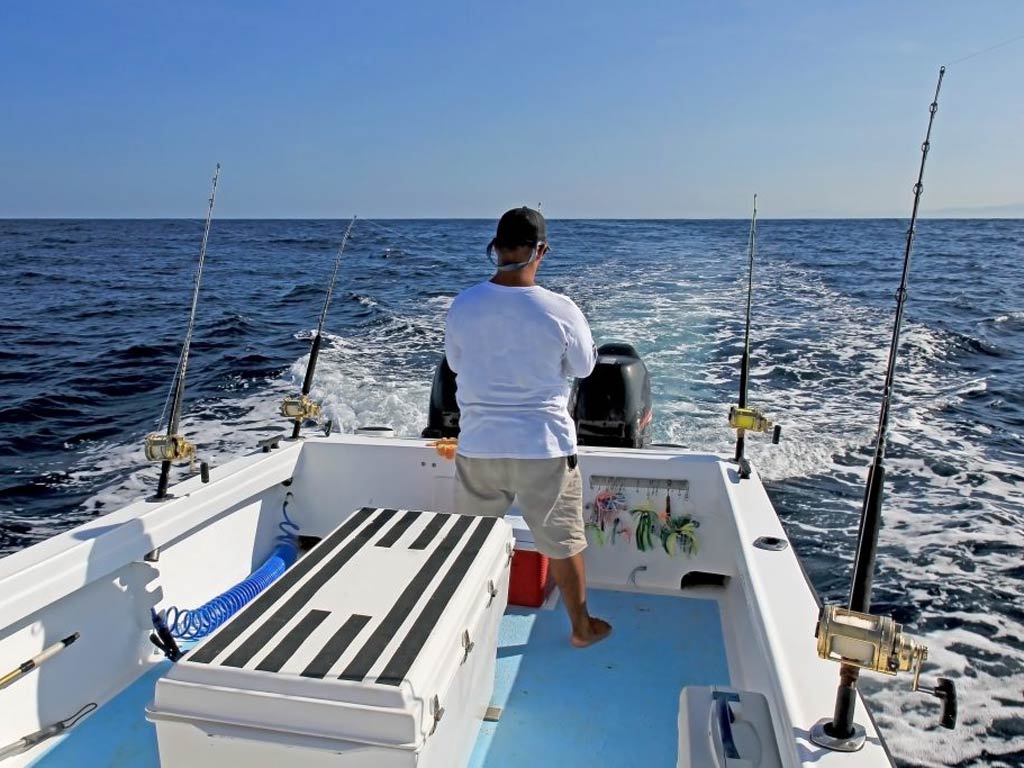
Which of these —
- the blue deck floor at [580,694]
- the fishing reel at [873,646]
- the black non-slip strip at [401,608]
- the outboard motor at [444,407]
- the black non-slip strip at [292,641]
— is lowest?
the blue deck floor at [580,694]

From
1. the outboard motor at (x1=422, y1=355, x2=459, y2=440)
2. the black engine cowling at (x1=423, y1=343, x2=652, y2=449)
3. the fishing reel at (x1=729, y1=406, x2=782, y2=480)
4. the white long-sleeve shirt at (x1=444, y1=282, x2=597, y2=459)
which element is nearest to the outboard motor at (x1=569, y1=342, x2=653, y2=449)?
the black engine cowling at (x1=423, y1=343, x2=652, y2=449)

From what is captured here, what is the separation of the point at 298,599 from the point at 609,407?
2032mm

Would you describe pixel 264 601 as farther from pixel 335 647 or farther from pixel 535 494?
pixel 535 494

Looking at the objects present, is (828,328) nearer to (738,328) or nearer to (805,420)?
(738,328)

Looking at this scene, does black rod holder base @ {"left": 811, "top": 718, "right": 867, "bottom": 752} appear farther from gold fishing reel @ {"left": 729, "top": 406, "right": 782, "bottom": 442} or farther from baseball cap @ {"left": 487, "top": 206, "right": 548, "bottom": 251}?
gold fishing reel @ {"left": 729, "top": 406, "right": 782, "bottom": 442}

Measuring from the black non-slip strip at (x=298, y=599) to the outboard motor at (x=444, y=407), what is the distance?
1391mm

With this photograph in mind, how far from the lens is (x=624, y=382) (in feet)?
10.9

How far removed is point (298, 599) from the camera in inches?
57.7

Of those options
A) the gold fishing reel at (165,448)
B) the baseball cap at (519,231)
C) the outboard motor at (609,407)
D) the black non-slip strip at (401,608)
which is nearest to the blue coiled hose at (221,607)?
the gold fishing reel at (165,448)

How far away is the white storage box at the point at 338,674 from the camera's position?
121 centimetres

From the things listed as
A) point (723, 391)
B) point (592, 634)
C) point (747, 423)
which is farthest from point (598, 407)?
point (723, 391)

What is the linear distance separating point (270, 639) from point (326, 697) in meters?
0.18

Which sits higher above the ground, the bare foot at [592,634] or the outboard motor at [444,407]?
the outboard motor at [444,407]

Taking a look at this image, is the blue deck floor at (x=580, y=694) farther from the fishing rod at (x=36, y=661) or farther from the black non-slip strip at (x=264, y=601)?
the black non-slip strip at (x=264, y=601)
